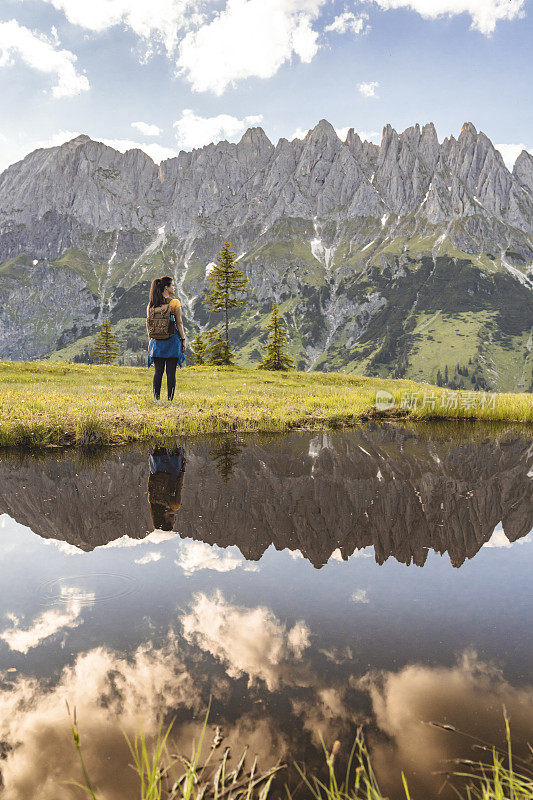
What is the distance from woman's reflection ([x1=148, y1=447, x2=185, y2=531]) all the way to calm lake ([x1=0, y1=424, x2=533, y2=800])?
0.16 ft

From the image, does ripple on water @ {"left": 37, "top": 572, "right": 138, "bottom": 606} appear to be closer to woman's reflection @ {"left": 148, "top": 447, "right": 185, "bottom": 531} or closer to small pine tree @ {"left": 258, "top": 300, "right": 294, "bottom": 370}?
woman's reflection @ {"left": 148, "top": 447, "right": 185, "bottom": 531}

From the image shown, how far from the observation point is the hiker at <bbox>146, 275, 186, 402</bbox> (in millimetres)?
14812

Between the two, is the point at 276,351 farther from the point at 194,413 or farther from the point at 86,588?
the point at 86,588

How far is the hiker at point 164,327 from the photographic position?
1481cm

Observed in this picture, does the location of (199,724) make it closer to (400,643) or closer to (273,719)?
(273,719)

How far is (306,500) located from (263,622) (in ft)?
10.3

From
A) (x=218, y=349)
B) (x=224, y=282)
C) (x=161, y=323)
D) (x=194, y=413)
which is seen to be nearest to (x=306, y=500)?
(x=194, y=413)

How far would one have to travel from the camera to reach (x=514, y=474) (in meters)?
8.28

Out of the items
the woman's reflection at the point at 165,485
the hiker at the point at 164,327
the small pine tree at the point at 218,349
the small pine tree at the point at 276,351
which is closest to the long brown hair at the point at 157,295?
the hiker at the point at 164,327

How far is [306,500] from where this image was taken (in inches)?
261

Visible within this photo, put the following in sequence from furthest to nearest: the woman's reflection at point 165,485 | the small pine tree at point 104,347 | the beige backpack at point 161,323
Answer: the small pine tree at point 104,347, the beige backpack at point 161,323, the woman's reflection at point 165,485

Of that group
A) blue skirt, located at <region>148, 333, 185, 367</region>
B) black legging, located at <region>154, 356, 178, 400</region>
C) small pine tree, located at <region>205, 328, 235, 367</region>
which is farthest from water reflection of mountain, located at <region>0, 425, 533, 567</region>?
small pine tree, located at <region>205, 328, 235, 367</region>

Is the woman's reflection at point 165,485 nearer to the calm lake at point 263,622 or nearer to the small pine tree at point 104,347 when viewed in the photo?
the calm lake at point 263,622

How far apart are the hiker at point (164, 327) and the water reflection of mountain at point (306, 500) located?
18.5ft
